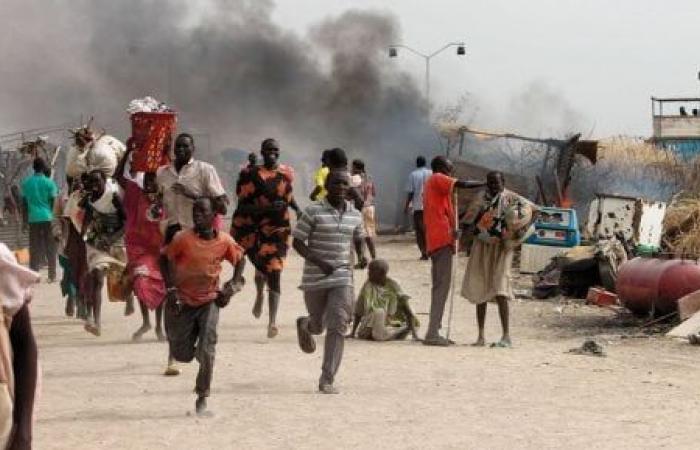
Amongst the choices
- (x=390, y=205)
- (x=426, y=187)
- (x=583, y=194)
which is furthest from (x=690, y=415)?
(x=390, y=205)

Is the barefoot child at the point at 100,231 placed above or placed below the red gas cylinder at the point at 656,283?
above

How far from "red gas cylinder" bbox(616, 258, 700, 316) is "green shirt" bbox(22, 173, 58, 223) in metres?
7.55

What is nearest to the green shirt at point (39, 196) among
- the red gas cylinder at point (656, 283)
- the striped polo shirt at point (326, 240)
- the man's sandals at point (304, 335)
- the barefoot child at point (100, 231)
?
the barefoot child at point (100, 231)

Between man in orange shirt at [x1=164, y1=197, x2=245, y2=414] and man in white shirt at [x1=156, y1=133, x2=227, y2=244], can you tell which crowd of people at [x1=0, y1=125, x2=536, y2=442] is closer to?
man in white shirt at [x1=156, y1=133, x2=227, y2=244]

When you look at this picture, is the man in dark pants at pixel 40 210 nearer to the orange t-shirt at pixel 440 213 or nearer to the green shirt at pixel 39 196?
the green shirt at pixel 39 196

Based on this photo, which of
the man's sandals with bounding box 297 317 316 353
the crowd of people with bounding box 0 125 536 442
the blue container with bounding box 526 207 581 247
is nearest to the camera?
the man's sandals with bounding box 297 317 316 353

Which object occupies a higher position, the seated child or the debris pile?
the debris pile

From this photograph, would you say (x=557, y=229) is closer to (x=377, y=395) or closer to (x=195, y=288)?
(x=377, y=395)

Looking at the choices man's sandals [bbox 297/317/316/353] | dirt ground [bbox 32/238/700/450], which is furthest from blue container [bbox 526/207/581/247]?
man's sandals [bbox 297/317/316/353]

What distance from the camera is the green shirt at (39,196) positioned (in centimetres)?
1636

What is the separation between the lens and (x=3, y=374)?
341 centimetres

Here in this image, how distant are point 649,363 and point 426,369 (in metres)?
1.79

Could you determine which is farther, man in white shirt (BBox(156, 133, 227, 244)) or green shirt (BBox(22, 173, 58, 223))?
green shirt (BBox(22, 173, 58, 223))

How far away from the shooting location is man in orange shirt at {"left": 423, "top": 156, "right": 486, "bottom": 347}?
35.6ft
